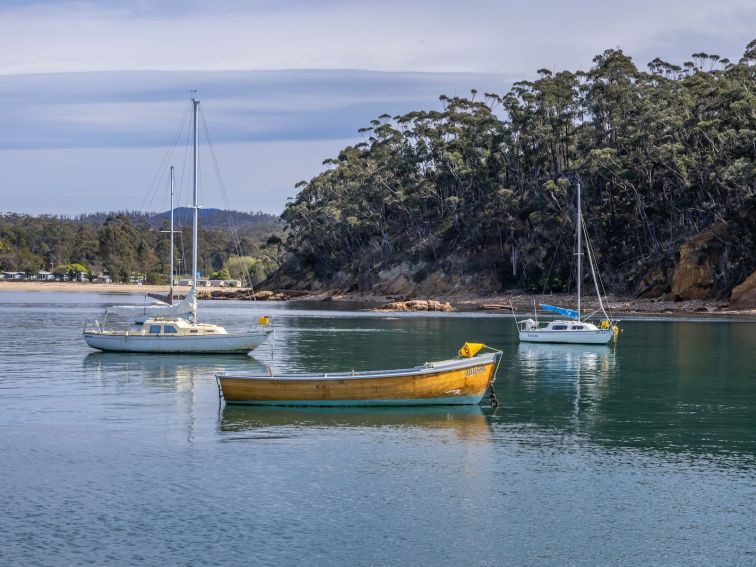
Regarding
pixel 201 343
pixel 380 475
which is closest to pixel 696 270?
pixel 201 343

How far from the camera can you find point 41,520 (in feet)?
71.2

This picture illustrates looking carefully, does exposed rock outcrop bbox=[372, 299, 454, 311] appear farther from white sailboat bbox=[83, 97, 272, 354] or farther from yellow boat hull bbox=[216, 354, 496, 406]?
yellow boat hull bbox=[216, 354, 496, 406]

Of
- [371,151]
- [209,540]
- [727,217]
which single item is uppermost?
[371,151]

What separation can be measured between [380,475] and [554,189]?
10506 cm

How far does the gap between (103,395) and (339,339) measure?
31954mm

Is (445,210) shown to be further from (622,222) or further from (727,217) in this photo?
(727,217)

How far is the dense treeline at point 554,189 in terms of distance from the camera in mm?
114500

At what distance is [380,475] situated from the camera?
86.0 feet

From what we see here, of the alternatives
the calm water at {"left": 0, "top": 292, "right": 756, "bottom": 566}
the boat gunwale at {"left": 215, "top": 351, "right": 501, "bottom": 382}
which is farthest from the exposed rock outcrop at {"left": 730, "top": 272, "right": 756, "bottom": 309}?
the boat gunwale at {"left": 215, "top": 351, "right": 501, "bottom": 382}

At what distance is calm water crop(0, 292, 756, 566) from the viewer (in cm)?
2019

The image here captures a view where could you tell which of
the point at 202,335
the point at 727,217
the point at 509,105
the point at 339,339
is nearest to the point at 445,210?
the point at 509,105

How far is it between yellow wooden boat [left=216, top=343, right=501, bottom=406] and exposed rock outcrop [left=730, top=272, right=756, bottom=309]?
249 feet

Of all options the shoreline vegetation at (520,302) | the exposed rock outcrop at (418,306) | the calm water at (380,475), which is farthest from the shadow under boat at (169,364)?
the exposed rock outcrop at (418,306)

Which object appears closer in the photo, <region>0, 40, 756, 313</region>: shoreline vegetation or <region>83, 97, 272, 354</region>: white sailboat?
<region>83, 97, 272, 354</region>: white sailboat
